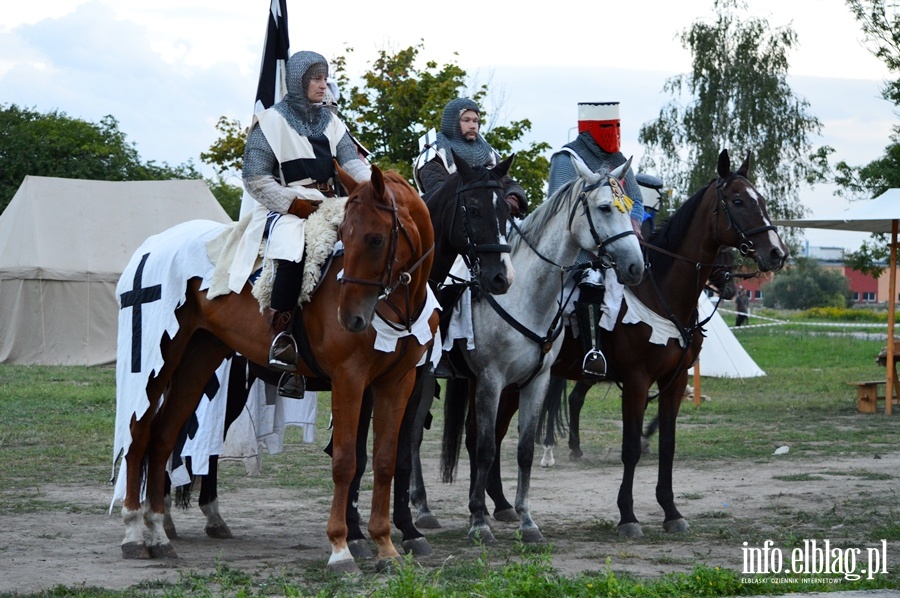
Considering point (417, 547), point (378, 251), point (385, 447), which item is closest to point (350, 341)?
point (378, 251)

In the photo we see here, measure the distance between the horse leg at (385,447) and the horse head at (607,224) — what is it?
1746 mm

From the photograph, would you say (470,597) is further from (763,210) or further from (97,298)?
(97,298)

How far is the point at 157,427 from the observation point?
22.8 ft

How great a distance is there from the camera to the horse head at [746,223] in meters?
7.81

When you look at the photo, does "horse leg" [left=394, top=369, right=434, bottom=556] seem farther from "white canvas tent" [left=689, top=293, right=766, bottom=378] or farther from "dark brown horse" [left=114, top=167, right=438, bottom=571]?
"white canvas tent" [left=689, top=293, right=766, bottom=378]

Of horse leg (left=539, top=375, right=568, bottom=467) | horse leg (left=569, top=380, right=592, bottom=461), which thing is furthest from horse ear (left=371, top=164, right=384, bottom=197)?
horse leg (left=569, top=380, right=592, bottom=461)

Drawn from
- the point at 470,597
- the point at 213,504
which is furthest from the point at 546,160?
the point at 470,597

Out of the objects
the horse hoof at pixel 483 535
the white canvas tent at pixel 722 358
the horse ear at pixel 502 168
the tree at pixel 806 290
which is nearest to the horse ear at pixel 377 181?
the horse ear at pixel 502 168

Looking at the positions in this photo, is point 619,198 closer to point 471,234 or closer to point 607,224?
point 607,224

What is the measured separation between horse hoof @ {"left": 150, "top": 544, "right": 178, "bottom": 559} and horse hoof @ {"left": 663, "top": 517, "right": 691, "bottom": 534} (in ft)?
10.7

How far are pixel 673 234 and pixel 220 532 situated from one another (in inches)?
153

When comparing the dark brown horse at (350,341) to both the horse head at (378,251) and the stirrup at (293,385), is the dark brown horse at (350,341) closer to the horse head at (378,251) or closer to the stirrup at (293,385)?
the horse head at (378,251)

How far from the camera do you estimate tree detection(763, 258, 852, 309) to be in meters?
76.1

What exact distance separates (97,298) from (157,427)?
19276 millimetres
